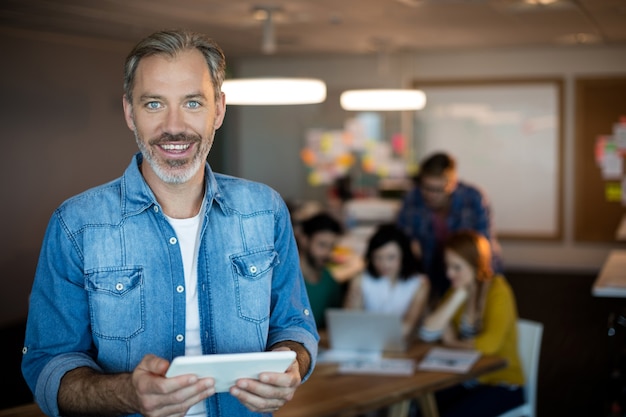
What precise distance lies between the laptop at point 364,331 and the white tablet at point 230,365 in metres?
1.98

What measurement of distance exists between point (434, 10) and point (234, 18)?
1538 mm

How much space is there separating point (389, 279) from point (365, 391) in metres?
1.30

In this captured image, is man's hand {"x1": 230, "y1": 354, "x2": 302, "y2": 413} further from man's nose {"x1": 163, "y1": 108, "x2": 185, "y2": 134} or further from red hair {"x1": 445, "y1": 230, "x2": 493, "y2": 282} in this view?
red hair {"x1": 445, "y1": 230, "x2": 493, "y2": 282}

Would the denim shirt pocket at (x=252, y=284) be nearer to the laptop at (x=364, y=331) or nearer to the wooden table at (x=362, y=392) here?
the wooden table at (x=362, y=392)

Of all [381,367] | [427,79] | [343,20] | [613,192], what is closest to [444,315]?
[381,367]

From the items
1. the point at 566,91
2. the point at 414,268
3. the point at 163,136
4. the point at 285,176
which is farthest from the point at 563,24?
the point at 163,136

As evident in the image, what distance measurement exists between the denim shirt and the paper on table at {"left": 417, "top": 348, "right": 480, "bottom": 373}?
64.8 inches

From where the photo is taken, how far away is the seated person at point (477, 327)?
3.47 m

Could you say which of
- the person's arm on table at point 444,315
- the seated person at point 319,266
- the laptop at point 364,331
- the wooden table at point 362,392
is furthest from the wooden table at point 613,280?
the seated person at point 319,266

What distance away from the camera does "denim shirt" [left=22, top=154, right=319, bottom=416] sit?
1.56 m

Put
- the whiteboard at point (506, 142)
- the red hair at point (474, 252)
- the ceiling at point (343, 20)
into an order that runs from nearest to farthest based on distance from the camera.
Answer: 1. the red hair at point (474, 252)
2. the ceiling at point (343, 20)
3. the whiteboard at point (506, 142)

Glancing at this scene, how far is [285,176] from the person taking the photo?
997 centimetres

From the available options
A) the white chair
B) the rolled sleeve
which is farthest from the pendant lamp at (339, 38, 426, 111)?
the rolled sleeve

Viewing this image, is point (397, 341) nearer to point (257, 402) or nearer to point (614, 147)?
point (257, 402)
